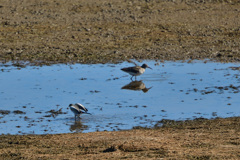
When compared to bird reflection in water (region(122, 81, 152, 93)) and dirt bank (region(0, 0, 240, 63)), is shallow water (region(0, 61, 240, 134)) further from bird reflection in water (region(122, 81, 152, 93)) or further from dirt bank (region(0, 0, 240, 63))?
dirt bank (region(0, 0, 240, 63))

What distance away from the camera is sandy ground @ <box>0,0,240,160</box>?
35.9 feet

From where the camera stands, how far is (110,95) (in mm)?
14328

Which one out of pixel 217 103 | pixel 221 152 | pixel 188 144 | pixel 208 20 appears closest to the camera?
pixel 221 152

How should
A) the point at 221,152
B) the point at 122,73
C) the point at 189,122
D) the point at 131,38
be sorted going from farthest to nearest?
1. the point at 131,38
2. the point at 122,73
3. the point at 189,122
4. the point at 221,152

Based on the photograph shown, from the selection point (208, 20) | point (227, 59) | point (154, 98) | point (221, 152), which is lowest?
point (221, 152)

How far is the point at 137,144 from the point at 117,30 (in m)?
12.8

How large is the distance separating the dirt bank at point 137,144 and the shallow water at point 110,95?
0.77m

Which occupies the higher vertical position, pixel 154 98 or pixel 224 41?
pixel 224 41

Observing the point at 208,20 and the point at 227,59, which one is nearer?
the point at 227,59

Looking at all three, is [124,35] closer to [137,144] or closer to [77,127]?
[77,127]

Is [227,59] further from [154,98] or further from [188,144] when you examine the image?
[188,144]

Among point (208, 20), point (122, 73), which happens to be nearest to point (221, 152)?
point (122, 73)

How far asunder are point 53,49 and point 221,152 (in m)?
11.7

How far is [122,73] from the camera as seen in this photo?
1733 cm
